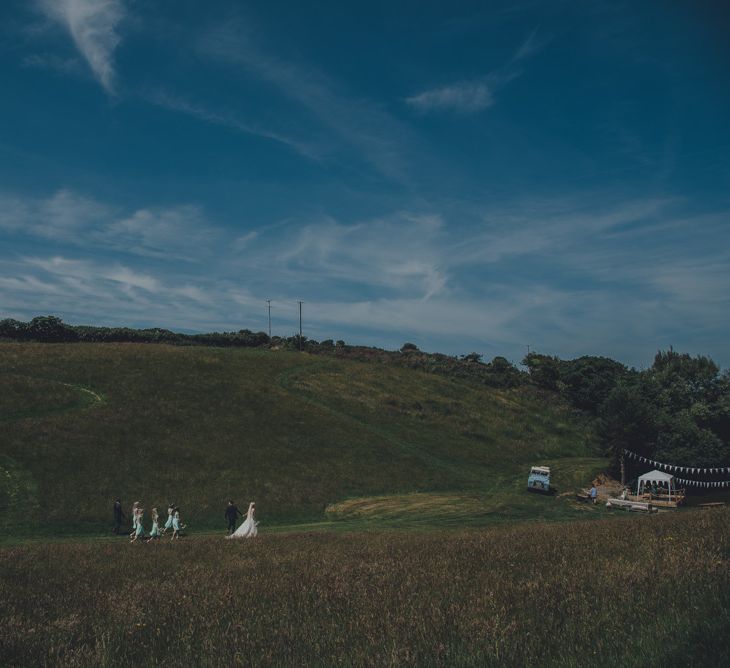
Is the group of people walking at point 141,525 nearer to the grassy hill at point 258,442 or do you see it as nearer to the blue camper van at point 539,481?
the grassy hill at point 258,442

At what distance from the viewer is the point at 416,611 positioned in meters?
7.31

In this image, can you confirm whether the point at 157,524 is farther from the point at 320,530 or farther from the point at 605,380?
the point at 605,380

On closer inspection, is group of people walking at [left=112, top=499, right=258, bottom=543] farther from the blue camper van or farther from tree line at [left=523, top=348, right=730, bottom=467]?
tree line at [left=523, top=348, right=730, bottom=467]

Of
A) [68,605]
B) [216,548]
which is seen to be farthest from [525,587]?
[216,548]

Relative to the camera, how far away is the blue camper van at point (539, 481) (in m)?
57.0

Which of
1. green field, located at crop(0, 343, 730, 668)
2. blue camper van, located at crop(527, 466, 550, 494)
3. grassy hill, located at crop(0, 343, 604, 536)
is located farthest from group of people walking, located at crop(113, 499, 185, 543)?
blue camper van, located at crop(527, 466, 550, 494)

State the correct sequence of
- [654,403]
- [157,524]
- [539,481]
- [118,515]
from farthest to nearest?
[654,403]
[539,481]
[118,515]
[157,524]

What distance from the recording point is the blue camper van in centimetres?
5696

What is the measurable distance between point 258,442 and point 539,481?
28.9 m

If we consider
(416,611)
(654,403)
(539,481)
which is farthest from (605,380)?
(416,611)

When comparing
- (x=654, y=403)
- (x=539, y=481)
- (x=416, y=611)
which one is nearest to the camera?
(x=416, y=611)

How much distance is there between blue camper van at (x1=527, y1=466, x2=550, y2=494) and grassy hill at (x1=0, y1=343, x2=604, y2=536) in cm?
191

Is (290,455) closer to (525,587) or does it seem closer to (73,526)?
(73,526)

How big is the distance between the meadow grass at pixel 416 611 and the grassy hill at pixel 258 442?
24.6 meters
